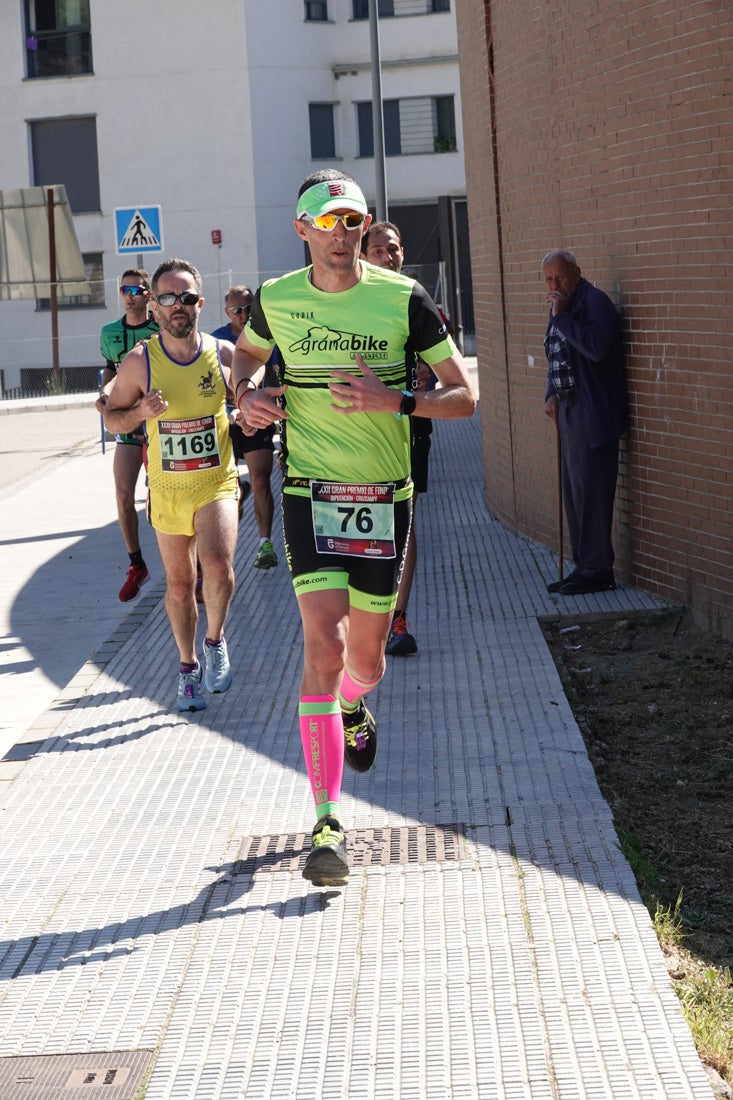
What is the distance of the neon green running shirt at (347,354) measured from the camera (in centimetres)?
523

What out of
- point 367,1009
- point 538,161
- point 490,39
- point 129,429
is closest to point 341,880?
point 367,1009

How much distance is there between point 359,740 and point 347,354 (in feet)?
4.82

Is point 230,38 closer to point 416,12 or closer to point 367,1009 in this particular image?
point 416,12

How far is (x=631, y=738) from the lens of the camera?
6719mm

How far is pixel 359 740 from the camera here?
581cm

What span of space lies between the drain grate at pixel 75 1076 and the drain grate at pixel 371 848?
4.11 feet

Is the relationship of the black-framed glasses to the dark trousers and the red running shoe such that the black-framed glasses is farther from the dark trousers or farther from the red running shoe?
the red running shoe

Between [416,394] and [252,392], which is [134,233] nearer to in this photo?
[252,392]

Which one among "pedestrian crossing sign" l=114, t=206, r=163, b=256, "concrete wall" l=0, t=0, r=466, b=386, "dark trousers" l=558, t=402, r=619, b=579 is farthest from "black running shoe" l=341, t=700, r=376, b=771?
"concrete wall" l=0, t=0, r=466, b=386

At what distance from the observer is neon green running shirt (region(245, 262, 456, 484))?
17.1 ft

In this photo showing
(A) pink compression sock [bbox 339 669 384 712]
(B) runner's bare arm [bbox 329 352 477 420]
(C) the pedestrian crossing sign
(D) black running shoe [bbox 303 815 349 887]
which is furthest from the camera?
(C) the pedestrian crossing sign

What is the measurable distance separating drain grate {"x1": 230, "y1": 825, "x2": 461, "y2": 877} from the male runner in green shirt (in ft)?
0.93

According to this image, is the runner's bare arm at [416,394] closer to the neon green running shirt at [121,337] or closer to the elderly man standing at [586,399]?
the elderly man standing at [586,399]

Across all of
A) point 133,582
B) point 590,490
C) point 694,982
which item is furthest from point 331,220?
point 133,582
